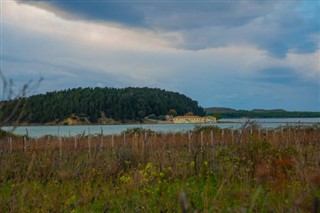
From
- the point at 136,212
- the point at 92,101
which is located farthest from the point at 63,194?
the point at 92,101

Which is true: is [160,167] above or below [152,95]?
below

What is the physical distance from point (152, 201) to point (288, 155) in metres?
4.26

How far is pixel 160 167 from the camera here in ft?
40.0

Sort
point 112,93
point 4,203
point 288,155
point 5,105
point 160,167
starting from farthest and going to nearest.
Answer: point 112,93 < point 160,167 < point 288,155 < point 4,203 < point 5,105

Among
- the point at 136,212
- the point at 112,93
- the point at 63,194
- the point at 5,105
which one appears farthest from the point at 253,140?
the point at 112,93

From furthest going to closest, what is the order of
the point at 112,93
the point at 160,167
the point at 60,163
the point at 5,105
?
the point at 112,93, the point at 60,163, the point at 160,167, the point at 5,105

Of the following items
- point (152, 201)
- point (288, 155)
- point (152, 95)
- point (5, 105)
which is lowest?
point (152, 201)

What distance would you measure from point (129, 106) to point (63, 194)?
7002cm

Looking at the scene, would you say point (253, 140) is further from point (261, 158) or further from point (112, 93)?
point (112, 93)

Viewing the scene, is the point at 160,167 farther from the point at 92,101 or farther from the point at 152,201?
the point at 92,101

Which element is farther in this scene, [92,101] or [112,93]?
[112,93]

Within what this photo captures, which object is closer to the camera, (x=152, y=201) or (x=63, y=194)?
(x=152, y=201)

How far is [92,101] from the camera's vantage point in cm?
6166

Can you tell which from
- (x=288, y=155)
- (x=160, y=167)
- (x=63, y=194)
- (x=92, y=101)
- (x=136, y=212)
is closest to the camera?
(x=136, y=212)
